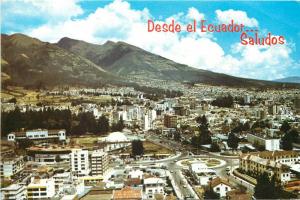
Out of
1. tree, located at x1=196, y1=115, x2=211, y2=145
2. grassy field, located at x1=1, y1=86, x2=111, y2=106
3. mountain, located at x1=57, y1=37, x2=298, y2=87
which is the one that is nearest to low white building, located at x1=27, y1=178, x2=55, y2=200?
tree, located at x1=196, y1=115, x2=211, y2=145

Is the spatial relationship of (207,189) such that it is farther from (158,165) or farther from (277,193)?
(158,165)

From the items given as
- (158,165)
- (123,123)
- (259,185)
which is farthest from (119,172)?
(123,123)

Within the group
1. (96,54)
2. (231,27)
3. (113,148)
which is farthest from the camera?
(96,54)

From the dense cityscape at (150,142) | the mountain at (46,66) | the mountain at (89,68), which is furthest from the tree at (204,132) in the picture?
the mountain at (46,66)

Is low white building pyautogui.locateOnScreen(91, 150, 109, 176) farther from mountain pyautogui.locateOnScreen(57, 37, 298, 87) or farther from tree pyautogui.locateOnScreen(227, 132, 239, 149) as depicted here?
mountain pyautogui.locateOnScreen(57, 37, 298, 87)

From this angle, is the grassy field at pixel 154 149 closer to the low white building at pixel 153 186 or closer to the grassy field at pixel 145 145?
the grassy field at pixel 145 145
